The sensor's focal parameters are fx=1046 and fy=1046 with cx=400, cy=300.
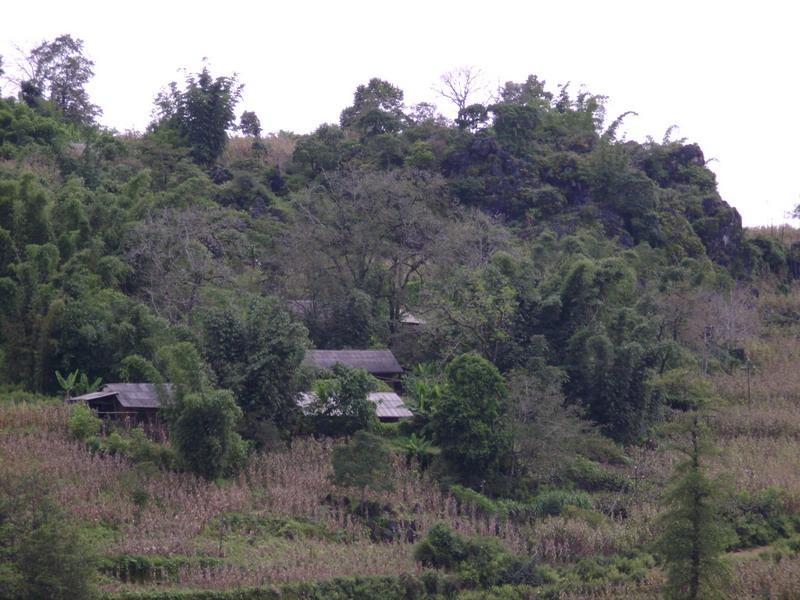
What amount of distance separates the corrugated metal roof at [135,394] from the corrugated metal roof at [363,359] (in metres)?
4.37

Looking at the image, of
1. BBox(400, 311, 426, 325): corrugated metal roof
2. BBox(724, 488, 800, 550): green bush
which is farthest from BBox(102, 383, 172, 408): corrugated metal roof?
BBox(724, 488, 800, 550): green bush

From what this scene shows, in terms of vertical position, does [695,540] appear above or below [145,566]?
above

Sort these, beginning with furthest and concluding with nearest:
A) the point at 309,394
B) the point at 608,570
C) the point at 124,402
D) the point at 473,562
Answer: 1. the point at 309,394
2. the point at 124,402
3. the point at 608,570
4. the point at 473,562

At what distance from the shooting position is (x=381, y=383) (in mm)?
23859

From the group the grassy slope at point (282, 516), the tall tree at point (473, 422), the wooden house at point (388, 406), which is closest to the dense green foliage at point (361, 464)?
the grassy slope at point (282, 516)

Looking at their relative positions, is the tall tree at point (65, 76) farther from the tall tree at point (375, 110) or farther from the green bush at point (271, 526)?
the green bush at point (271, 526)

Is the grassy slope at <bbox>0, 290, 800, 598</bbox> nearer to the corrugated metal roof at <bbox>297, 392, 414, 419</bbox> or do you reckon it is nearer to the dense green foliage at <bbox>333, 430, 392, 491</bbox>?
the dense green foliage at <bbox>333, 430, 392, 491</bbox>

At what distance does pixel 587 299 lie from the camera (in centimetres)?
2461

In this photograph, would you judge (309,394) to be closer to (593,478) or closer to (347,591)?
(593,478)

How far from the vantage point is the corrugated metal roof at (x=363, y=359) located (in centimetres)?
2398

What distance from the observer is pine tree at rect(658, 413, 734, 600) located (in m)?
13.8

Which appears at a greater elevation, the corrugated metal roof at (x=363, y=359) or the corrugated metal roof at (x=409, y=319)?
the corrugated metal roof at (x=409, y=319)

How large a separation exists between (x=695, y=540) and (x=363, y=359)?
12.2 m

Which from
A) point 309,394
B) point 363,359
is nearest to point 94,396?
point 309,394
